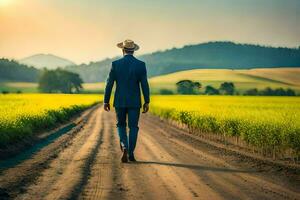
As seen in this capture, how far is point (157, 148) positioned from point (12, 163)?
16.6 ft

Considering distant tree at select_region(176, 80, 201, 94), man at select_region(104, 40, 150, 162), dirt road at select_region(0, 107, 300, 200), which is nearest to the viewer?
dirt road at select_region(0, 107, 300, 200)

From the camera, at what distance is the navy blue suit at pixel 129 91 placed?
13.0 m

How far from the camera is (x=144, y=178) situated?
10.1m

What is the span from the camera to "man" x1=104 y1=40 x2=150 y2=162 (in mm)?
13016

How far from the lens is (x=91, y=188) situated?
884 cm

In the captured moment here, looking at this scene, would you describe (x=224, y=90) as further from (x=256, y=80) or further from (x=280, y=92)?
(x=256, y=80)

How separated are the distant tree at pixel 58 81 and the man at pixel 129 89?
162874mm

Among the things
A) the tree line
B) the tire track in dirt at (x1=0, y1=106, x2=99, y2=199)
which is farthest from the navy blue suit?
the tree line

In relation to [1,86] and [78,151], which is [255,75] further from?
[78,151]

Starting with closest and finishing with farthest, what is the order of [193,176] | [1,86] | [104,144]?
[193,176] → [104,144] → [1,86]

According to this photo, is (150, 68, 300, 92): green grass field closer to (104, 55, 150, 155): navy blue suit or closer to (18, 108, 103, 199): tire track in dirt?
(18, 108, 103, 199): tire track in dirt

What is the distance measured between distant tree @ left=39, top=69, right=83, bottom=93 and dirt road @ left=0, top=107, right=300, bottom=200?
530 feet

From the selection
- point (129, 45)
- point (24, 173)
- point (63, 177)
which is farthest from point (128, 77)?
point (63, 177)

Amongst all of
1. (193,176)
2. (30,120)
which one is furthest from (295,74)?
(193,176)
